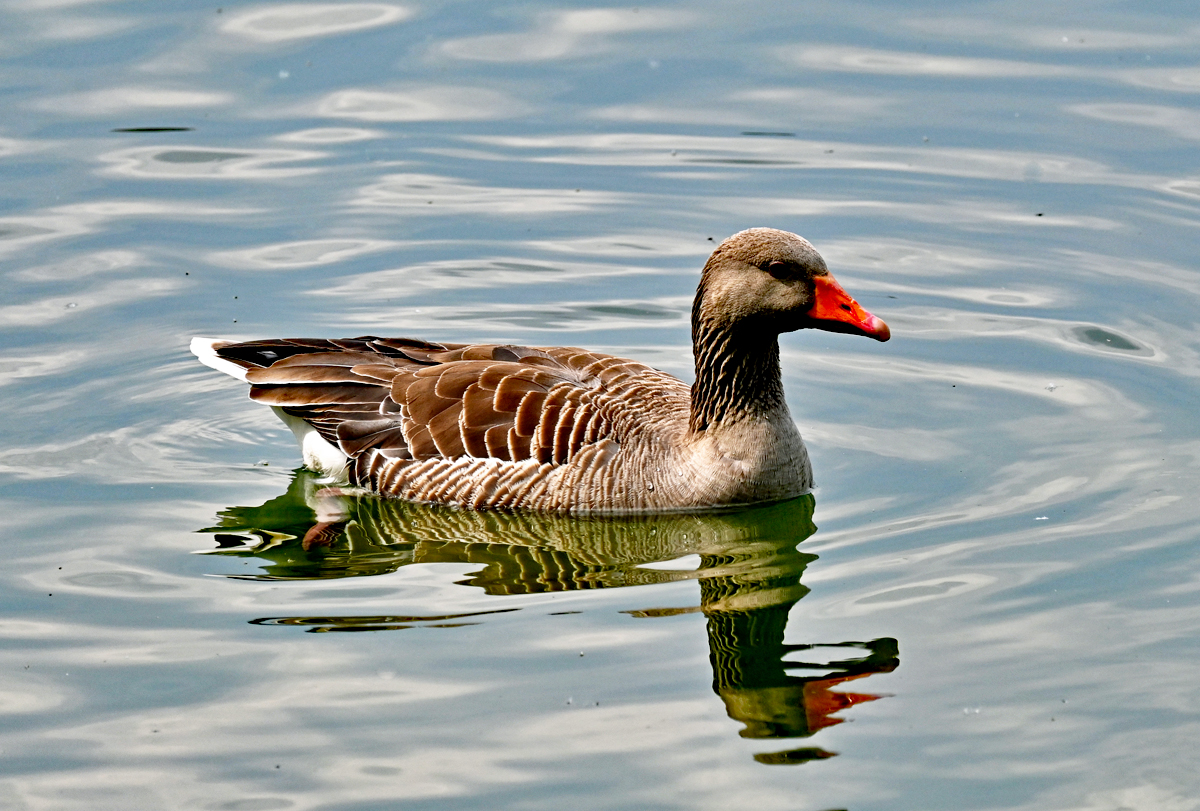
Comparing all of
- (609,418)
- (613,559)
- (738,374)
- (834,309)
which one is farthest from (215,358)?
(834,309)

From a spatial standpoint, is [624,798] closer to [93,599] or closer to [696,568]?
[696,568]

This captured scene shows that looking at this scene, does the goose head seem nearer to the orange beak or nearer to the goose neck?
the orange beak

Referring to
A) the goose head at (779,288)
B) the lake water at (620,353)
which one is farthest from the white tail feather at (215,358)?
the goose head at (779,288)

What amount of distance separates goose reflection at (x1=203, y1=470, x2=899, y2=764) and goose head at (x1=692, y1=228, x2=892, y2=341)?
149cm

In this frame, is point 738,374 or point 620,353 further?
point 620,353

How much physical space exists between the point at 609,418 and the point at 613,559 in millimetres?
1244

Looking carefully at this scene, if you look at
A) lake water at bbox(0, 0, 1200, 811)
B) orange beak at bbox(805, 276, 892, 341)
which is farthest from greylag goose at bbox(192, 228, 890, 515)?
lake water at bbox(0, 0, 1200, 811)

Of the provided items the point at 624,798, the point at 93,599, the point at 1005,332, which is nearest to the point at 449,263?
the point at 1005,332

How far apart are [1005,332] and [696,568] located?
5178 mm

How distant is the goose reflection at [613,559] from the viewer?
974 cm

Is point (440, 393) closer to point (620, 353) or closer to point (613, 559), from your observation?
point (613, 559)

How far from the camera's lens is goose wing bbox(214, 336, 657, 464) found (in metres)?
12.3

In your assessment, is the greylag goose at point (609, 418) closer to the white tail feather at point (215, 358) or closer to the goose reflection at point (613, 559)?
the goose reflection at point (613, 559)

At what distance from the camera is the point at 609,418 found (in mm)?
12328
